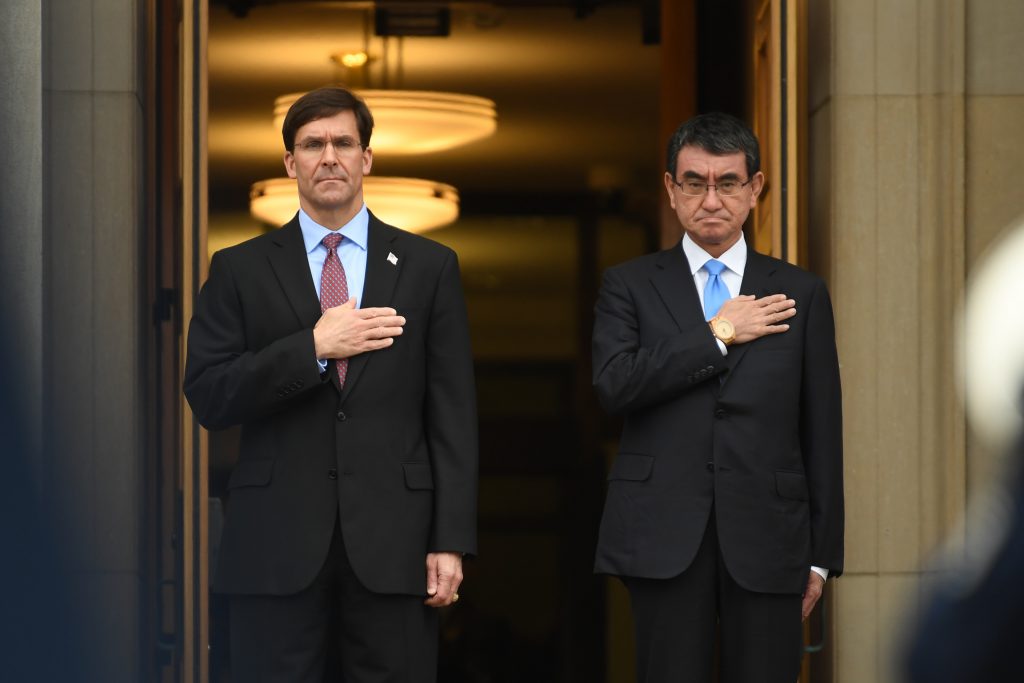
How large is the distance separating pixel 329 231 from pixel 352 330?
1.15ft

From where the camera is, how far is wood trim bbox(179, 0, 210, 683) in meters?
5.65

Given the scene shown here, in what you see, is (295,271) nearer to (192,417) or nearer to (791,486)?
(791,486)

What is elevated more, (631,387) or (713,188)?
(713,188)

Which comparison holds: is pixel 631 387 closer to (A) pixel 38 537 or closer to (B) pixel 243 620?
(B) pixel 243 620

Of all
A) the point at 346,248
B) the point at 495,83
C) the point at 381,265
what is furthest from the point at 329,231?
the point at 495,83

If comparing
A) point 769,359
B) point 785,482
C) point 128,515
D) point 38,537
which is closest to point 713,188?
point 769,359

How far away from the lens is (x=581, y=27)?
1134 cm

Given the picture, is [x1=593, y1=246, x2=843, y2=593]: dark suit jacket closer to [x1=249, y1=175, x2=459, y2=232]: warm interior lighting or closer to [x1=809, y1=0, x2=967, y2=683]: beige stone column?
[x1=809, y1=0, x2=967, y2=683]: beige stone column

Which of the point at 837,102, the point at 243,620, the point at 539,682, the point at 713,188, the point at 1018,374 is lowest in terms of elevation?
the point at 539,682

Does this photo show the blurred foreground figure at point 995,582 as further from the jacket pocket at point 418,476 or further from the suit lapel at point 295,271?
the suit lapel at point 295,271

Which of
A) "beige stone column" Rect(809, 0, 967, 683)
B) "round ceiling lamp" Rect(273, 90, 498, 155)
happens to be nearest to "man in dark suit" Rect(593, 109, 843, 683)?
"beige stone column" Rect(809, 0, 967, 683)

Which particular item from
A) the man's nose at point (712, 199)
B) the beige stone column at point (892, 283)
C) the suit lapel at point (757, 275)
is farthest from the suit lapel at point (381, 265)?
the beige stone column at point (892, 283)

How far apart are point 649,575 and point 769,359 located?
2.01 feet

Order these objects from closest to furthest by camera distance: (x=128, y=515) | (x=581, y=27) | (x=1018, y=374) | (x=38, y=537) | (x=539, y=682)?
1. (x=38, y=537)
2. (x=1018, y=374)
3. (x=128, y=515)
4. (x=581, y=27)
5. (x=539, y=682)
